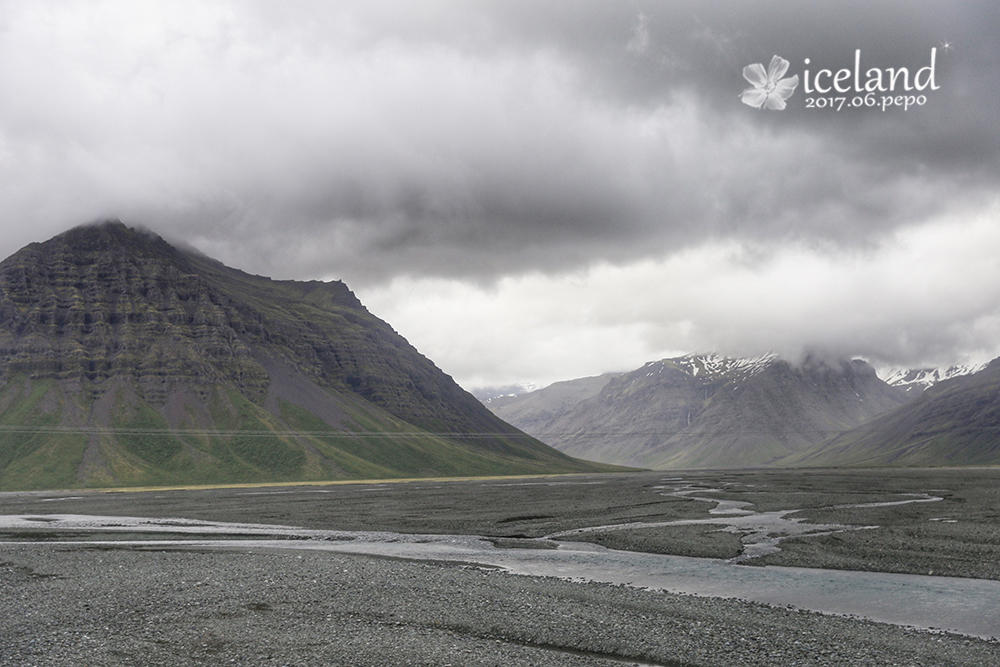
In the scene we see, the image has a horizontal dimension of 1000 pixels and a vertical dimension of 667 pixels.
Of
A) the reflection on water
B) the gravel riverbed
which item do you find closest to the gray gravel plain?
the gravel riverbed

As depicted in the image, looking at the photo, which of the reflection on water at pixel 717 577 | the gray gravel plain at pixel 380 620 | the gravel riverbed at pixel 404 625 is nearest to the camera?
the gravel riverbed at pixel 404 625

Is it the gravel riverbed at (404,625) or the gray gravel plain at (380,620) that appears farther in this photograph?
the gray gravel plain at (380,620)

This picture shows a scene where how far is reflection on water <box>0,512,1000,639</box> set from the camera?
1292 inches

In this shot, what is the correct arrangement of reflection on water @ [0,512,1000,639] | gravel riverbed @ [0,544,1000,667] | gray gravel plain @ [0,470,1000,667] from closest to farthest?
gravel riverbed @ [0,544,1000,667], gray gravel plain @ [0,470,1000,667], reflection on water @ [0,512,1000,639]

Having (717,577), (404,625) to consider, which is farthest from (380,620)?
(717,577)

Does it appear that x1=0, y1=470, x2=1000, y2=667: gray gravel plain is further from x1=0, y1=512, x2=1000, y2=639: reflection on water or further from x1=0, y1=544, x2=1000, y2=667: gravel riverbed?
x1=0, y1=512, x2=1000, y2=639: reflection on water

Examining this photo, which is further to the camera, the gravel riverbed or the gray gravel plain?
the gray gravel plain

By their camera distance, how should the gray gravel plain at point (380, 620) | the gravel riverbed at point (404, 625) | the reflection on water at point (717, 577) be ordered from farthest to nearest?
the reflection on water at point (717, 577)
the gray gravel plain at point (380, 620)
the gravel riverbed at point (404, 625)

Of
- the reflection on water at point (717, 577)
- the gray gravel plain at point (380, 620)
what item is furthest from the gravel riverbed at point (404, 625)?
the reflection on water at point (717, 577)

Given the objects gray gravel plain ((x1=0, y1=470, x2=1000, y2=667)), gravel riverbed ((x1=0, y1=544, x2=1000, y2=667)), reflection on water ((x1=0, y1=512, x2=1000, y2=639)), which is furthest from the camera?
reflection on water ((x1=0, y1=512, x2=1000, y2=639))

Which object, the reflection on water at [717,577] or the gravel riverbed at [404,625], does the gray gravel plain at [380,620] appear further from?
the reflection on water at [717,577]

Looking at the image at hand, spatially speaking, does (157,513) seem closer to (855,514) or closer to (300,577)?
(300,577)

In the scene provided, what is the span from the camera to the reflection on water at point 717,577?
32.8 meters

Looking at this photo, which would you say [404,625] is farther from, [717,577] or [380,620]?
[717,577]
